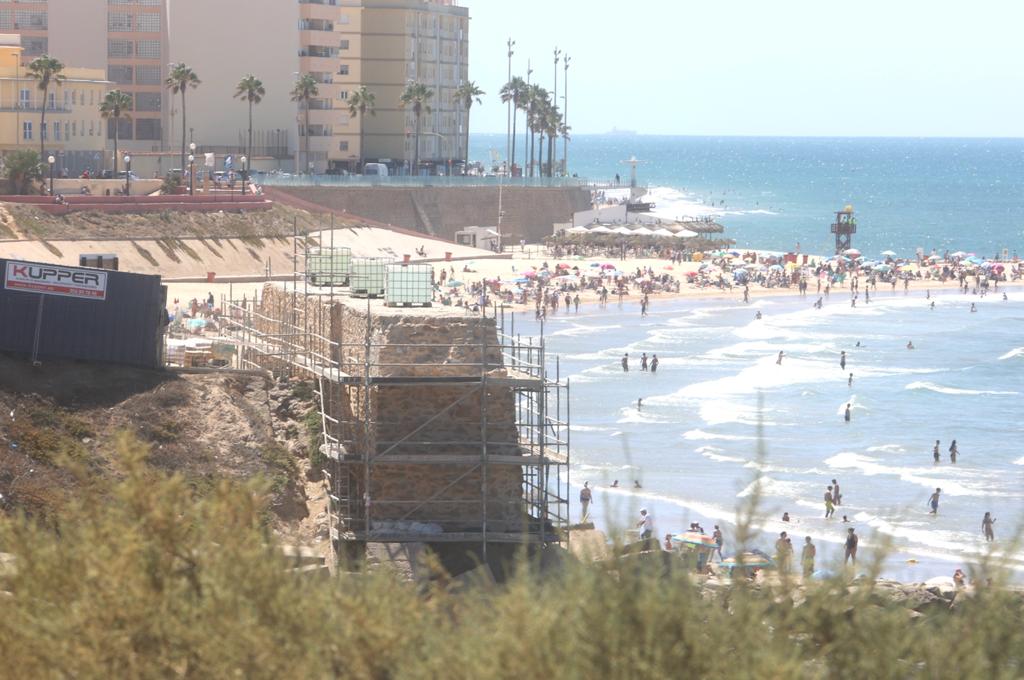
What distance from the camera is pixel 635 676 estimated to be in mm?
9242

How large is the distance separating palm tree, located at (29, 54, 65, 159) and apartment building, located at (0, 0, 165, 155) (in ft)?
37.5

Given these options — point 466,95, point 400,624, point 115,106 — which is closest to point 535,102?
point 466,95

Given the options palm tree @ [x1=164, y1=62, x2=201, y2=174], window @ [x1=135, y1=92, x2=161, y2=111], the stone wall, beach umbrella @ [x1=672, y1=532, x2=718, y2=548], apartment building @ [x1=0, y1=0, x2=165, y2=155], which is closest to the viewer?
the stone wall

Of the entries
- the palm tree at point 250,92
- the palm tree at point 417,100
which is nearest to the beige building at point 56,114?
the palm tree at point 250,92

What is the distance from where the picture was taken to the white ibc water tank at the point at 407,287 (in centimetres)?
2205

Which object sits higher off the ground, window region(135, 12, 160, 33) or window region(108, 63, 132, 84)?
window region(135, 12, 160, 33)

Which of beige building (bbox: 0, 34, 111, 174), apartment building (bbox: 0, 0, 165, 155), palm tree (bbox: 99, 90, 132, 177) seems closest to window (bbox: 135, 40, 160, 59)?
→ apartment building (bbox: 0, 0, 165, 155)

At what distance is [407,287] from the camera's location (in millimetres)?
22062

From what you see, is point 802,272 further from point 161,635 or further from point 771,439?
point 161,635

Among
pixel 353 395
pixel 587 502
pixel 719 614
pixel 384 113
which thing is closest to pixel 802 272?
pixel 384 113

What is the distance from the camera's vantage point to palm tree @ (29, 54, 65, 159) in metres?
60.8

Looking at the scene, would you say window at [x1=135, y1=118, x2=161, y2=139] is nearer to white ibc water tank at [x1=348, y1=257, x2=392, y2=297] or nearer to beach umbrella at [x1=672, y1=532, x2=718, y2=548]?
beach umbrella at [x1=672, y1=532, x2=718, y2=548]

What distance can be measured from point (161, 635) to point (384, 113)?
79.8 m

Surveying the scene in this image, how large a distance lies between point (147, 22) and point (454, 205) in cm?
1594
